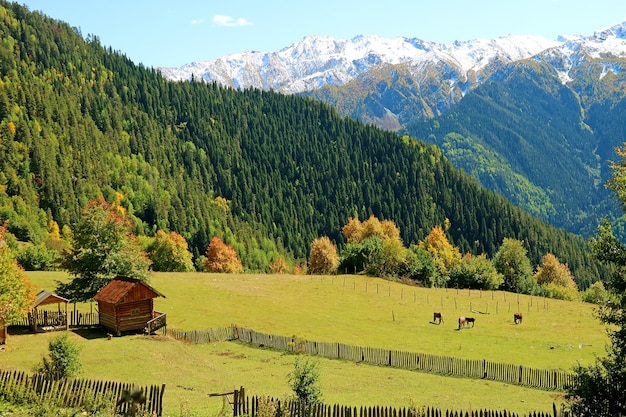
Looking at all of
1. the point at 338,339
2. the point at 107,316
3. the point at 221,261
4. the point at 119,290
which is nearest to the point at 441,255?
the point at 221,261

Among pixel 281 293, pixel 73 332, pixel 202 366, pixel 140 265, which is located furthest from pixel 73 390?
pixel 281 293

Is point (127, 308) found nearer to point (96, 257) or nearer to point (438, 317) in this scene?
point (96, 257)

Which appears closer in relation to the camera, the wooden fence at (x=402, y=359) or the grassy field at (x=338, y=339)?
the grassy field at (x=338, y=339)

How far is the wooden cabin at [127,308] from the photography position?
5588cm

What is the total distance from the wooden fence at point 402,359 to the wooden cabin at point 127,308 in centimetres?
285

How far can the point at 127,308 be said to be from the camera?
56.5 metres

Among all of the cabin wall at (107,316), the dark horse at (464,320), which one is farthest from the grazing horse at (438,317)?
the cabin wall at (107,316)

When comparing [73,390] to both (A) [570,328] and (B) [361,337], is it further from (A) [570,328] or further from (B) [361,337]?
(A) [570,328]

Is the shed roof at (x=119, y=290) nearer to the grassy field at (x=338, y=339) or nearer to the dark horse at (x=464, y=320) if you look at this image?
the grassy field at (x=338, y=339)

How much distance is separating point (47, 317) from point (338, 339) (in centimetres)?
3153

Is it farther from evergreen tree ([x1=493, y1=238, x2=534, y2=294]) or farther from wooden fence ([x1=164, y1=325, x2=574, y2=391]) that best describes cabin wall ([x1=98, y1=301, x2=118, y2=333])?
Answer: evergreen tree ([x1=493, y1=238, x2=534, y2=294])

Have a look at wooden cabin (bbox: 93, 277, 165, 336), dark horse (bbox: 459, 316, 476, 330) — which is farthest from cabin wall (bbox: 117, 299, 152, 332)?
dark horse (bbox: 459, 316, 476, 330)

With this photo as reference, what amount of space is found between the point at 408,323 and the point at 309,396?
45.5 m

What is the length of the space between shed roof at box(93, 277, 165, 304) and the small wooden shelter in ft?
12.4
